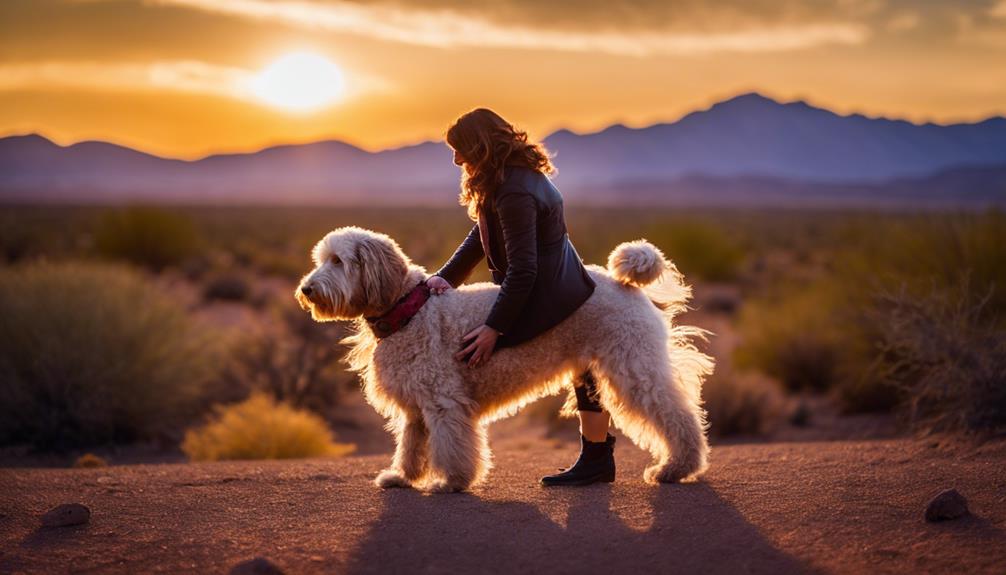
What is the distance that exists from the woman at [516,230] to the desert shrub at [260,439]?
420cm

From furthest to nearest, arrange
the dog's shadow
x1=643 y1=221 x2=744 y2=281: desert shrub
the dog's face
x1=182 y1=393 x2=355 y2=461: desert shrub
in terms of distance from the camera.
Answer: x1=643 y1=221 x2=744 y2=281: desert shrub → x1=182 y1=393 x2=355 y2=461: desert shrub → the dog's face → the dog's shadow

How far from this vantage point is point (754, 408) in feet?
37.6

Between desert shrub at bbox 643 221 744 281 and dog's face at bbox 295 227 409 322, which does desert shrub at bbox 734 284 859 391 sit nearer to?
dog's face at bbox 295 227 409 322

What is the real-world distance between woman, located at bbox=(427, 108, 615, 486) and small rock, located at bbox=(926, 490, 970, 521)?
7.51 feet

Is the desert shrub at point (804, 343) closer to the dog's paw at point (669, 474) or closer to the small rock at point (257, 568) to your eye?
the dog's paw at point (669, 474)

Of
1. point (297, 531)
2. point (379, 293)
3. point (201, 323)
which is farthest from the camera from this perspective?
point (201, 323)

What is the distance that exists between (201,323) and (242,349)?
72 cm

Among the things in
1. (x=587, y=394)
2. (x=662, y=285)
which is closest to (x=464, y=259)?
(x=587, y=394)

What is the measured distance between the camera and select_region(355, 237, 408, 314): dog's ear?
589 centimetres

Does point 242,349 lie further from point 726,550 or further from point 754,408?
point 726,550

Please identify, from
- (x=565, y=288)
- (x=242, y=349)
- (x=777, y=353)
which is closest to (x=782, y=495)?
(x=565, y=288)

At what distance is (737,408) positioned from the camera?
11406 millimetres

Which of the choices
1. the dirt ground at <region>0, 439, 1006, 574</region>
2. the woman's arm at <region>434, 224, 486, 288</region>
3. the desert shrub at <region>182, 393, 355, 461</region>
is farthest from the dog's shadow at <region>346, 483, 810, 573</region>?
the desert shrub at <region>182, 393, 355, 461</region>

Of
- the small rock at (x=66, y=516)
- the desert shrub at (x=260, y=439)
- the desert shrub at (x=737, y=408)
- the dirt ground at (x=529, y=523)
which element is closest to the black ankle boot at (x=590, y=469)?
the dirt ground at (x=529, y=523)
